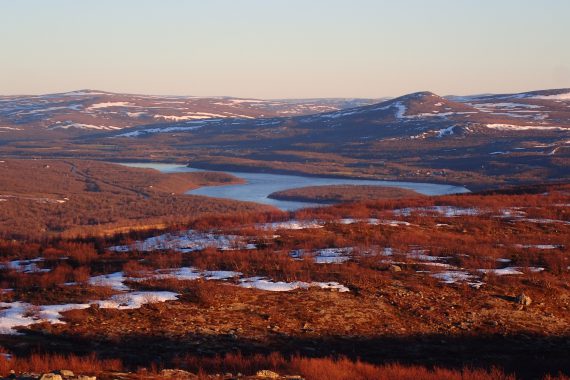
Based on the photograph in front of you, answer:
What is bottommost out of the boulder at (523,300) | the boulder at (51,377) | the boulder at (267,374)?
the boulder at (523,300)

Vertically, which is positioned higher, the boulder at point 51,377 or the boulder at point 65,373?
the boulder at point 51,377

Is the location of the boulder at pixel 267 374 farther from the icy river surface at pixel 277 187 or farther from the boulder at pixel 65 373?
the icy river surface at pixel 277 187

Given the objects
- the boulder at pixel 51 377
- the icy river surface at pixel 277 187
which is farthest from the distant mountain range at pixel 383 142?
the boulder at pixel 51 377

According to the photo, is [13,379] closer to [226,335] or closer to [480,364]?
[226,335]

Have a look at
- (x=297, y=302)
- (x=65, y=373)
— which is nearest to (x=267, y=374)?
(x=65, y=373)

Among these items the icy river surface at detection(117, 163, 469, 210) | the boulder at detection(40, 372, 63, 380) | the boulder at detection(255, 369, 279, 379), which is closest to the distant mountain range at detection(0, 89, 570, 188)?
the icy river surface at detection(117, 163, 469, 210)

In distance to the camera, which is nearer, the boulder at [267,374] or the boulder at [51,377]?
the boulder at [51,377]

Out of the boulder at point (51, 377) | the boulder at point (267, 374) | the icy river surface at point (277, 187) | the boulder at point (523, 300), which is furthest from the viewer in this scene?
the icy river surface at point (277, 187)

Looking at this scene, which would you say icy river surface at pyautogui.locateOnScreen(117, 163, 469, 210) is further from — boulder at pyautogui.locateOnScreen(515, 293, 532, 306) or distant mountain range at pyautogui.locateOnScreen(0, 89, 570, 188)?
boulder at pyautogui.locateOnScreen(515, 293, 532, 306)
